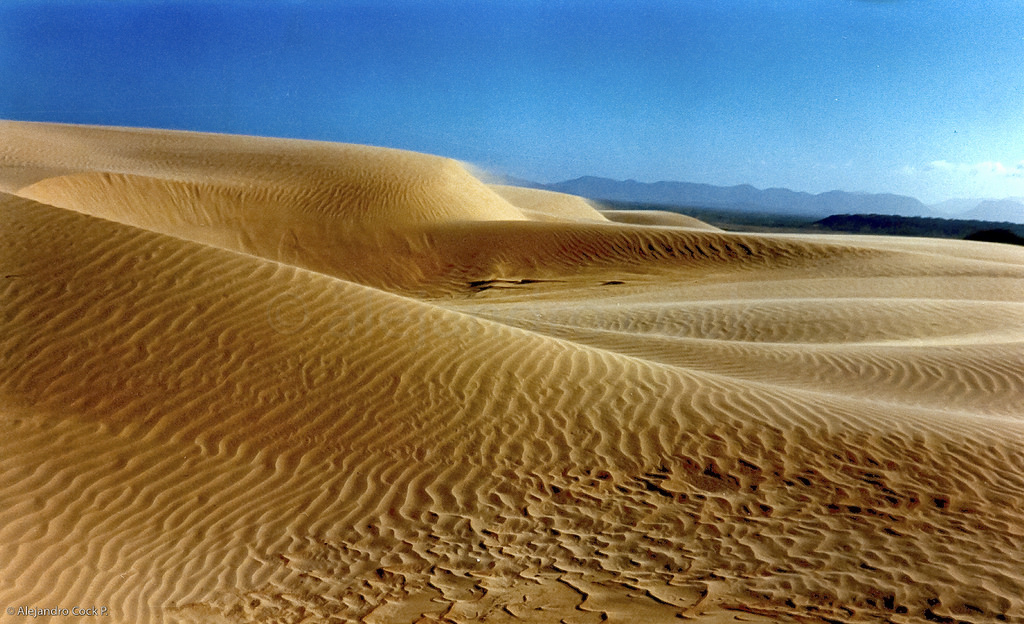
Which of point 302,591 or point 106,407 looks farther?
point 106,407

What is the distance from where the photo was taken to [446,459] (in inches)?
242

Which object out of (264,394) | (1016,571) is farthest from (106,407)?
(1016,571)

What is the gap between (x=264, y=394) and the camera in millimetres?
6633

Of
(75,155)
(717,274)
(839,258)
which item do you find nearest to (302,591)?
(717,274)

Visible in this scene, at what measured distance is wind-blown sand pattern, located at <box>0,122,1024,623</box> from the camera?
4359 millimetres

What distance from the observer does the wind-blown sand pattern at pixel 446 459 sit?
14.3ft

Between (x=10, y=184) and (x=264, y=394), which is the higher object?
(x=10, y=184)

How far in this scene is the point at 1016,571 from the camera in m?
4.29

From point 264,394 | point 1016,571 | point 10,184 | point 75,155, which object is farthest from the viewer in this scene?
point 75,155

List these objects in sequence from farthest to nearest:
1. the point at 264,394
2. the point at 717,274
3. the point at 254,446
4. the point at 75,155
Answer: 1. the point at 75,155
2. the point at 717,274
3. the point at 264,394
4. the point at 254,446

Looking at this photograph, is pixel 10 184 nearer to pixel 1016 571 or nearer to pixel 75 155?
pixel 75 155

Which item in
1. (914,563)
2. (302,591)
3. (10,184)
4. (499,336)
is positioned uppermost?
(10,184)

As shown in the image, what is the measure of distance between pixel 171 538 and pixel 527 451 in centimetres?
280

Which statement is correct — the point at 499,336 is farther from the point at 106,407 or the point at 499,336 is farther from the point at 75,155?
the point at 75,155
